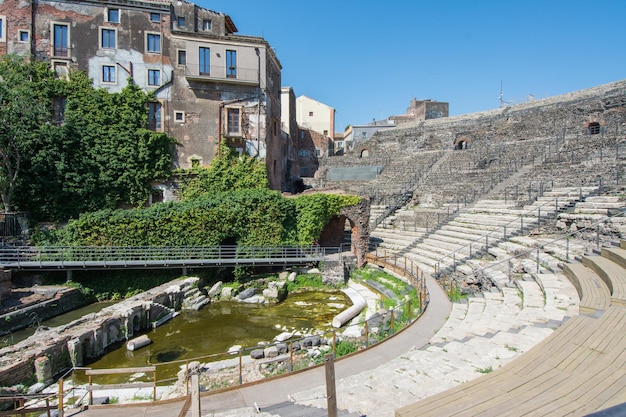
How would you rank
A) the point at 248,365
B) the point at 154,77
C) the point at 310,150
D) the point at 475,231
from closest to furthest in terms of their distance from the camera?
the point at 248,365 → the point at 475,231 → the point at 154,77 → the point at 310,150

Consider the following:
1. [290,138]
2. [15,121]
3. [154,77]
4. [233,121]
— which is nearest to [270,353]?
[233,121]

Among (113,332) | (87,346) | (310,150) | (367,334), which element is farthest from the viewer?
(310,150)

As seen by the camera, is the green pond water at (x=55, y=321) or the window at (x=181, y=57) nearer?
the green pond water at (x=55, y=321)

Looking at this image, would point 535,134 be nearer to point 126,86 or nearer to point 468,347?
point 468,347

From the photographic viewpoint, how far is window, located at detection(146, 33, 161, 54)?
1001 inches

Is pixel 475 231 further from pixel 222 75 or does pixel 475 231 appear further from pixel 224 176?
pixel 222 75

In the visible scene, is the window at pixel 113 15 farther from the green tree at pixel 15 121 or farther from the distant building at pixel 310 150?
the distant building at pixel 310 150

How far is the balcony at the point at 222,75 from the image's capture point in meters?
25.5

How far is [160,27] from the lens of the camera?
25.6m

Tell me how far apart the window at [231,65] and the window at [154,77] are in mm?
4769

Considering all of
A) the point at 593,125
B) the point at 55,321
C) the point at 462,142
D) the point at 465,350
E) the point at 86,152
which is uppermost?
the point at 462,142

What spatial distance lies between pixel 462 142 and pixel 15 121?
35.0m

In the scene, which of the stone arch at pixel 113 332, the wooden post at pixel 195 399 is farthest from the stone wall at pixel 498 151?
the wooden post at pixel 195 399

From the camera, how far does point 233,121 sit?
86.7 feet
